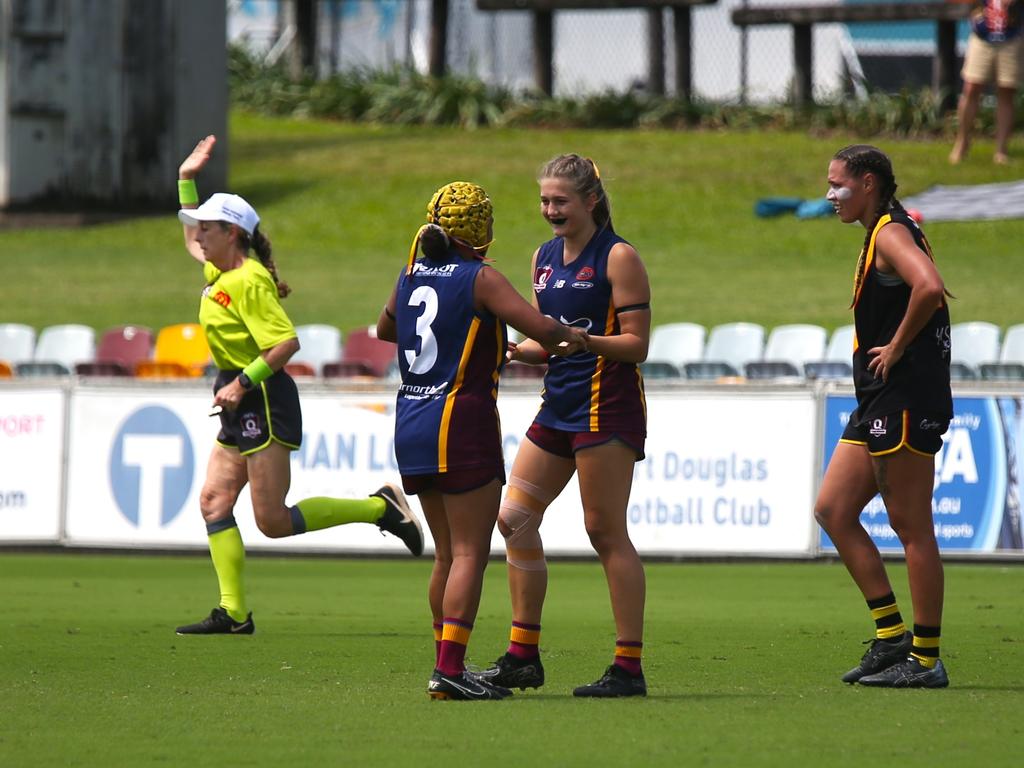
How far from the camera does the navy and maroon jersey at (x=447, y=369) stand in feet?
20.5

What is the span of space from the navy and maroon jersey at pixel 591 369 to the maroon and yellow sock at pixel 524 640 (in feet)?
2.54

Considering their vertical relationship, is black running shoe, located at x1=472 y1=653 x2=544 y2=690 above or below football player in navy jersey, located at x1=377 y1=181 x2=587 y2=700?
below

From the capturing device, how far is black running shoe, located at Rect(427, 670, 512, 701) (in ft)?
20.6

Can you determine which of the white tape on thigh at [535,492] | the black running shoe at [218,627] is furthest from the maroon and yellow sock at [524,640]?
the black running shoe at [218,627]

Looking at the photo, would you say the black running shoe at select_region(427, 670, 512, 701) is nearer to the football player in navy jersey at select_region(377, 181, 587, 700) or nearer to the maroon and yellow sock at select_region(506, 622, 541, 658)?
the football player in navy jersey at select_region(377, 181, 587, 700)

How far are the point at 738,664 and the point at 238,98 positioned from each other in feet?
92.9

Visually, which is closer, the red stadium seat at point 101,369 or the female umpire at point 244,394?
the female umpire at point 244,394

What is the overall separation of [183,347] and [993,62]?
12544 millimetres

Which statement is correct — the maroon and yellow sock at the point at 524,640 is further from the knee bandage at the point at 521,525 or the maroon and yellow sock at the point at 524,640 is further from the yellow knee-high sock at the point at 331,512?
the yellow knee-high sock at the point at 331,512

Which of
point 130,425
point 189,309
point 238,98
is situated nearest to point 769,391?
point 130,425

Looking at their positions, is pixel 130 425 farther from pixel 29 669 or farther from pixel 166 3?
pixel 166 3

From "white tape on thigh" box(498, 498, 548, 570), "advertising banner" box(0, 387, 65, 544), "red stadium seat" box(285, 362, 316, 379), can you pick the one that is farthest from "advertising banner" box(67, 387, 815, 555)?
"white tape on thigh" box(498, 498, 548, 570)

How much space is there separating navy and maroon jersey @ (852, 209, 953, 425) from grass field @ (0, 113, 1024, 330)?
12.7m

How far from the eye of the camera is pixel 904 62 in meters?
32.6
